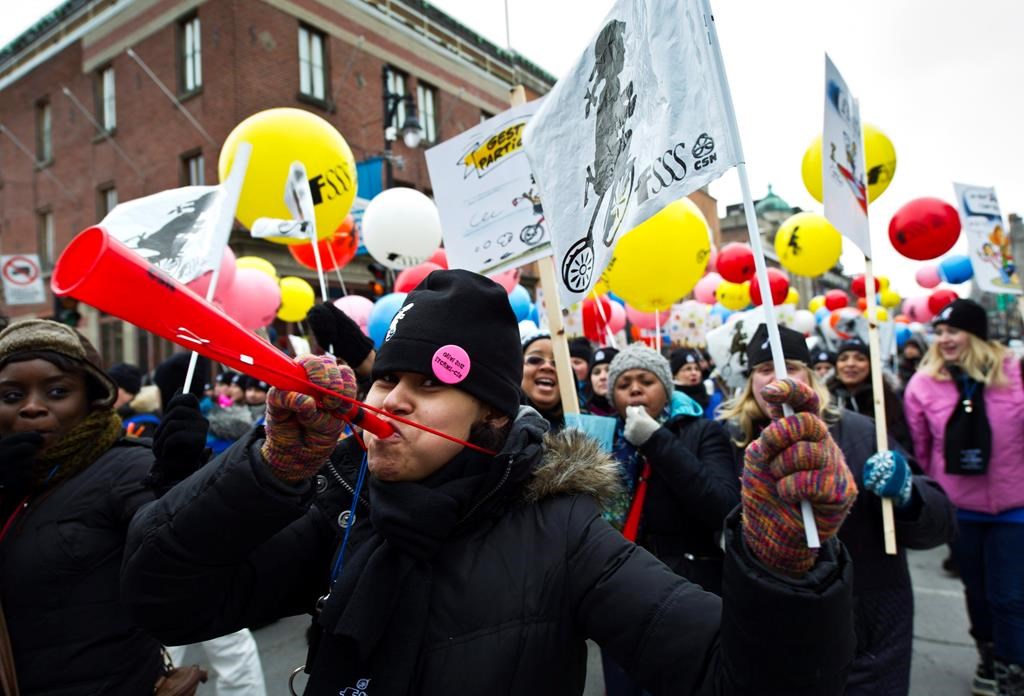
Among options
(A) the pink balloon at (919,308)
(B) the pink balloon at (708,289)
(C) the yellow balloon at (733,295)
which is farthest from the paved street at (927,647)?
(A) the pink balloon at (919,308)

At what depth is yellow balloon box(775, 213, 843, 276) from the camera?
6875mm

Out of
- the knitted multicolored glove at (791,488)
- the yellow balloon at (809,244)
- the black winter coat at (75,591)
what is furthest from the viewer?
the yellow balloon at (809,244)

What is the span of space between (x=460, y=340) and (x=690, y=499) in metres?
1.69

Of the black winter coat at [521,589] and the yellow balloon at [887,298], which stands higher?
the yellow balloon at [887,298]

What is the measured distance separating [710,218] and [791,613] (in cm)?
3611

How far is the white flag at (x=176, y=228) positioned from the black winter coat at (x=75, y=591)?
32.9 inches

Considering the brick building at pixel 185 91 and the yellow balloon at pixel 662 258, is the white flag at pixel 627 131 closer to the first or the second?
the yellow balloon at pixel 662 258

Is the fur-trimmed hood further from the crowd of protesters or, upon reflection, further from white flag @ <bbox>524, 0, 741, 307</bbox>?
white flag @ <bbox>524, 0, 741, 307</bbox>

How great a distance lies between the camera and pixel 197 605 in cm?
131

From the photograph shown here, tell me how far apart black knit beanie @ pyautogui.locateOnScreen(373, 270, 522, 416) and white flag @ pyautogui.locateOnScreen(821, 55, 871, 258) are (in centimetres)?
140

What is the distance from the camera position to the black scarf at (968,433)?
3371 mm

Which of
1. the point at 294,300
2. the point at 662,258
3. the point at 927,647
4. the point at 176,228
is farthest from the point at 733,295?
the point at 176,228

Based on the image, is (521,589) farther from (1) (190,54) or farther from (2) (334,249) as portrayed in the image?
(1) (190,54)

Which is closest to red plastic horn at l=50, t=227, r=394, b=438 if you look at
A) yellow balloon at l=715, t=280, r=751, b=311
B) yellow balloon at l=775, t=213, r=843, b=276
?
yellow balloon at l=775, t=213, r=843, b=276
